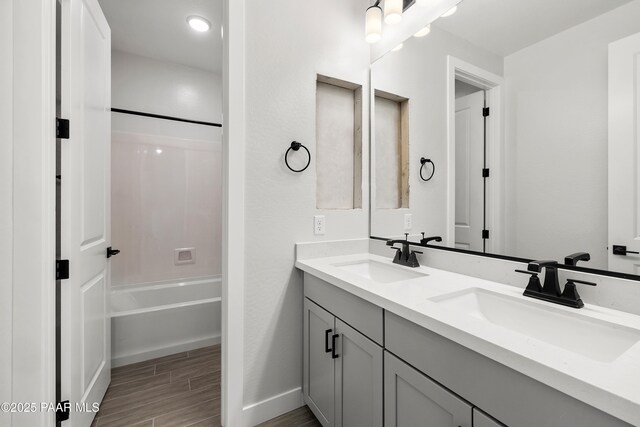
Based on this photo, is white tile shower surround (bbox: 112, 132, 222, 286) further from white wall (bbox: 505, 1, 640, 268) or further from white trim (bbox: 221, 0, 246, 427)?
white wall (bbox: 505, 1, 640, 268)

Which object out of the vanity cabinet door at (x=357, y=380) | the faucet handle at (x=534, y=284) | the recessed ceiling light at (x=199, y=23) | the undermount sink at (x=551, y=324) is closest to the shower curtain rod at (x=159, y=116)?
the recessed ceiling light at (x=199, y=23)

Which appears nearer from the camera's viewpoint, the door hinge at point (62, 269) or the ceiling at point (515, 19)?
the ceiling at point (515, 19)

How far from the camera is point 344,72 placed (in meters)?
1.71

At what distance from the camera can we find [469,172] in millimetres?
1294

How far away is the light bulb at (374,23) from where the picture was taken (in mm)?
1620

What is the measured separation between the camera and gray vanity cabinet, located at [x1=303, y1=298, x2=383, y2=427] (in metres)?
1.01

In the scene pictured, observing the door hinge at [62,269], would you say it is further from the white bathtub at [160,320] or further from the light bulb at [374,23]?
the light bulb at [374,23]

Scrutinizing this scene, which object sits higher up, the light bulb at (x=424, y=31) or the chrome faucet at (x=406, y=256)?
the light bulb at (x=424, y=31)

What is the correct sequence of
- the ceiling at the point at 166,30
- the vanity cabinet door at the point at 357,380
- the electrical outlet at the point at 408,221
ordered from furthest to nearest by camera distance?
1. the ceiling at the point at 166,30
2. the electrical outlet at the point at 408,221
3. the vanity cabinet door at the point at 357,380

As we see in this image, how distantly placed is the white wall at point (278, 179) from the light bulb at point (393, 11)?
31 cm

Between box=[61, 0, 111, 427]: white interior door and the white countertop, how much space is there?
1221 mm

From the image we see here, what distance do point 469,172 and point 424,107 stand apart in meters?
0.47

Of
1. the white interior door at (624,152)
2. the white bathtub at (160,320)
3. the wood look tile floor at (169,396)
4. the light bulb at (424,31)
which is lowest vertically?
the wood look tile floor at (169,396)

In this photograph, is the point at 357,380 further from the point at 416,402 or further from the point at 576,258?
the point at 576,258
